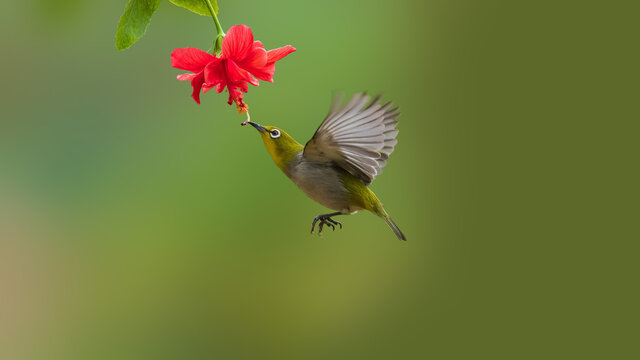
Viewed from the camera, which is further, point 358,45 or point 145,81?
point 358,45

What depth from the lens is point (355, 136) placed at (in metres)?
0.64

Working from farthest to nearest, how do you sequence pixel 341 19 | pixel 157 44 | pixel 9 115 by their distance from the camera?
pixel 341 19, pixel 157 44, pixel 9 115

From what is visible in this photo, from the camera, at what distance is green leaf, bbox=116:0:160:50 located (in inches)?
19.2

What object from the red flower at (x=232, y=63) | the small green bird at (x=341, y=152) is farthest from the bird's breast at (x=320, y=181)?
the red flower at (x=232, y=63)

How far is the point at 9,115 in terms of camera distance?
1790mm

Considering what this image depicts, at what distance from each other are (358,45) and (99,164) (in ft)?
3.12

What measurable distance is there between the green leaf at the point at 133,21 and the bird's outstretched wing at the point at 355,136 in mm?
179

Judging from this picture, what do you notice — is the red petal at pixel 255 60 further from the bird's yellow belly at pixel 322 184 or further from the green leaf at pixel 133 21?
the bird's yellow belly at pixel 322 184

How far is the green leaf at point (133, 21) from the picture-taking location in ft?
1.60

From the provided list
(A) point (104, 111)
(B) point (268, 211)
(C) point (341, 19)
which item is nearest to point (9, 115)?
(A) point (104, 111)

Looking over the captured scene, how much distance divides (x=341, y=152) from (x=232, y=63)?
0.20m

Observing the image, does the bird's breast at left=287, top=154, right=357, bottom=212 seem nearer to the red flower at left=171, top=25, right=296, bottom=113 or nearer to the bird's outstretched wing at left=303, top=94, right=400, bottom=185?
the bird's outstretched wing at left=303, top=94, right=400, bottom=185

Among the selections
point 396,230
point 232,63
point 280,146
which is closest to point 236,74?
point 232,63

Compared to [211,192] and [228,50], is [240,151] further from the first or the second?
[228,50]
